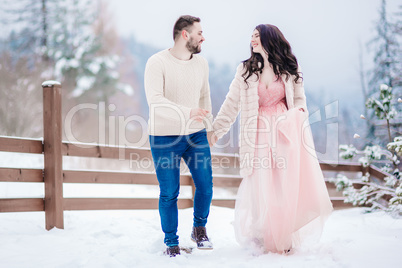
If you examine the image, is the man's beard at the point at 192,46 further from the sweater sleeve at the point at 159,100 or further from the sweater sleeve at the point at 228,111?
the sweater sleeve at the point at 228,111

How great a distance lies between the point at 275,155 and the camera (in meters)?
2.97

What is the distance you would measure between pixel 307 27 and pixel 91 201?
14.5 meters

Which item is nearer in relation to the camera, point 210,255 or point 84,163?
point 210,255

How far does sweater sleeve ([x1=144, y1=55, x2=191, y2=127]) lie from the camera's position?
2757 millimetres

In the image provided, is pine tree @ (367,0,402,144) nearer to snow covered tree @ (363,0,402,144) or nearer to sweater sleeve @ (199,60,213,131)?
snow covered tree @ (363,0,402,144)

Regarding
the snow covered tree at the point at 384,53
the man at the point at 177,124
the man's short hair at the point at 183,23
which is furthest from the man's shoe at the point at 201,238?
the snow covered tree at the point at 384,53

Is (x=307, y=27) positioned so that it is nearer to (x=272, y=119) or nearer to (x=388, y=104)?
(x=388, y=104)

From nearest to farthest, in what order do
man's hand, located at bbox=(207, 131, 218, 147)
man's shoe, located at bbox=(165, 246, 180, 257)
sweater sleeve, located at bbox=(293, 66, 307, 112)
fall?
man's shoe, located at bbox=(165, 246, 180, 257)
sweater sleeve, located at bbox=(293, 66, 307, 112)
man's hand, located at bbox=(207, 131, 218, 147)

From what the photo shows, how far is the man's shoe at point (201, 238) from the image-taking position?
2.91 meters

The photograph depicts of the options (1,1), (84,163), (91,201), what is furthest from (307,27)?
(91,201)

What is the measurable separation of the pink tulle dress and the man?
0.36 metres

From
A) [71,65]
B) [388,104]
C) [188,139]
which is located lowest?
[188,139]

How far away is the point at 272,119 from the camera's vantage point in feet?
9.82

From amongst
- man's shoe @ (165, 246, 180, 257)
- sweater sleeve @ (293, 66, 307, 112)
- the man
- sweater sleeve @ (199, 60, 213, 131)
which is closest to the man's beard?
the man
